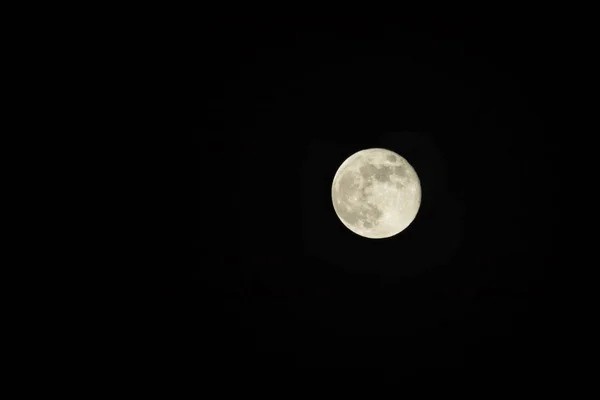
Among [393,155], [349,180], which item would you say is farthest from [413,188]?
[349,180]

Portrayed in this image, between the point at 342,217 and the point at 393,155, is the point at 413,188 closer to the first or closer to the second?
the point at 393,155

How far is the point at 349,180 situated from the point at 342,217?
0.27 m

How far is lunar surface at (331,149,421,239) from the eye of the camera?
2350mm

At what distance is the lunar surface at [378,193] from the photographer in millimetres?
2350

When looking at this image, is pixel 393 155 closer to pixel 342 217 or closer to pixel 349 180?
pixel 349 180

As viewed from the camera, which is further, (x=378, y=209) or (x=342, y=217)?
(x=342, y=217)

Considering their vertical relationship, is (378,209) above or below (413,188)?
below

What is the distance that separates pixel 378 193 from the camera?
234 centimetres

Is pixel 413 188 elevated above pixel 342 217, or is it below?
above

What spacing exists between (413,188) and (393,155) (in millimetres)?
261

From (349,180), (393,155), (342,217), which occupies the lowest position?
(342,217)

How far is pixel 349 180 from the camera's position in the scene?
8.00 ft

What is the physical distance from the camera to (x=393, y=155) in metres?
2.44

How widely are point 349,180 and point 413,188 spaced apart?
428 mm
